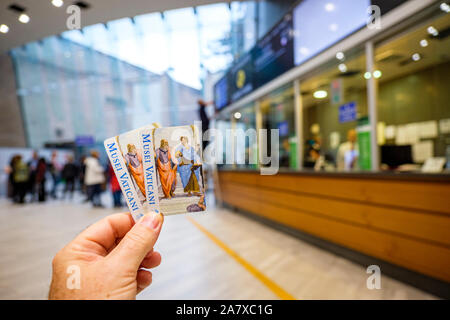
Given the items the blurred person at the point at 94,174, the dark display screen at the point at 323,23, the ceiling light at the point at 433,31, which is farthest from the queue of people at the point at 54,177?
the ceiling light at the point at 433,31

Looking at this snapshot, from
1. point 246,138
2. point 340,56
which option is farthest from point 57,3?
point 246,138

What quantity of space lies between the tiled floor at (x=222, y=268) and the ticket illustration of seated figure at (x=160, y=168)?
160cm

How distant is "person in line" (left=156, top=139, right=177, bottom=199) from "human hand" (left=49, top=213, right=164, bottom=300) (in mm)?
99

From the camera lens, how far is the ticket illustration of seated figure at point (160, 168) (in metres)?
0.83

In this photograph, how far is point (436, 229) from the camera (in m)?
1.96

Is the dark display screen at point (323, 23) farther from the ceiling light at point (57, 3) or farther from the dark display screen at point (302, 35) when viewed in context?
the ceiling light at point (57, 3)

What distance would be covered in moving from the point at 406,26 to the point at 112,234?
11.9 ft

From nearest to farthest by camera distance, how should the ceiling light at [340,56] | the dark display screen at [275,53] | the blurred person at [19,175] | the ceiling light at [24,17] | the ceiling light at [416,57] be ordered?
1. the ceiling light at [24,17]
2. the ceiling light at [340,56]
3. the dark display screen at [275,53]
4. the ceiling light at [416,57]
5. the blurred person at [19,175]

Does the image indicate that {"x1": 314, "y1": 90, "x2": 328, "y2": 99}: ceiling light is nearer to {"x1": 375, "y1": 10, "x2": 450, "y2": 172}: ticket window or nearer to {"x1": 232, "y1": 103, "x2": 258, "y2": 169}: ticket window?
{"x1": 375, "y1": 10, "x2": 450, "y2": 172}: ticket window

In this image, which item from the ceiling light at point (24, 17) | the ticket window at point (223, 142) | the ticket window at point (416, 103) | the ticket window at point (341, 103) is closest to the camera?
the ceiling light at point (24, 17)

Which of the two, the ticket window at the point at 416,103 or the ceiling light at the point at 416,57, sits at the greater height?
the ceiling light at the point at 416,57

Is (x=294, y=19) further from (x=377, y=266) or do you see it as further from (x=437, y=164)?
(x=377, y=266)

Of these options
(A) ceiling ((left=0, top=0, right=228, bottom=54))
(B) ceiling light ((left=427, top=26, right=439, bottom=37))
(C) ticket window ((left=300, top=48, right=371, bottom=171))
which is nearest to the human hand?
(A) ceiling ((left=0, top=0, right=228, bottom=54))

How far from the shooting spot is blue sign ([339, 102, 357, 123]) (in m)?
3.87
